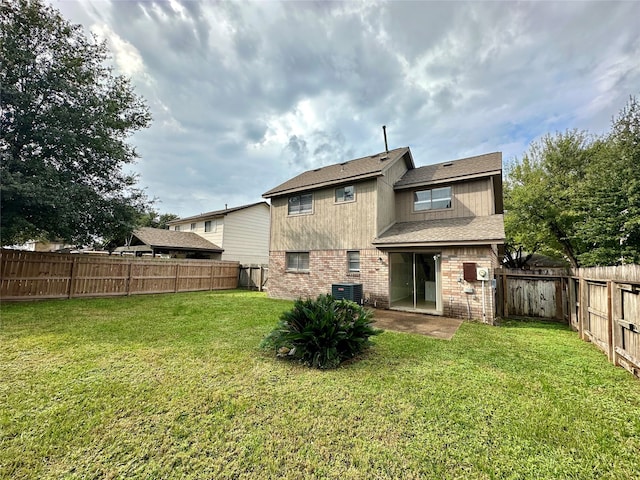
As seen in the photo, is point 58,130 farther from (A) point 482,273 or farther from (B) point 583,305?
(B) point 583,305

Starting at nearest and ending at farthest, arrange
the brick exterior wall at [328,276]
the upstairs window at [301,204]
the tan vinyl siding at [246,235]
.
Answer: the brick exterior wall at [328,276] < the upstairs window at [301,204] < the tan vinyl siding at [246,235]

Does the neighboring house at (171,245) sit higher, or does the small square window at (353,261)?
the neighboring house at (171,245)

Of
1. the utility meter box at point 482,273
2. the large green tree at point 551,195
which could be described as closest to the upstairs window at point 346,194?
the utility meter box at point 482,273

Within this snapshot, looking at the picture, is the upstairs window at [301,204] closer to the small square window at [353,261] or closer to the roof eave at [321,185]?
the roof eave at [321,185]

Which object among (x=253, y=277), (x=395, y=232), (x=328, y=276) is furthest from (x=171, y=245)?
(x=395, y=232)

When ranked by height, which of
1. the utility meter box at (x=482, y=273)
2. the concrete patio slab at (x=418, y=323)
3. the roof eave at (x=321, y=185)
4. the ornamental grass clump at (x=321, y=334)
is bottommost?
the concrete patio slab at (x=418, y=323)

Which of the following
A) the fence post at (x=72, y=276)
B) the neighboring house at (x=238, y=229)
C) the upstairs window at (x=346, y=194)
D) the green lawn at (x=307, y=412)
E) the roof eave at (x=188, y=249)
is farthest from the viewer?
the neighboring house at (x=238, y=229)

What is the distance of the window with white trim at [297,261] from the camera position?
1239 centimetres

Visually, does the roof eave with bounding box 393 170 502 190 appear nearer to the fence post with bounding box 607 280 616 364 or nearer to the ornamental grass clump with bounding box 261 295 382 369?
the fence post with bounding box 607 280 616 364

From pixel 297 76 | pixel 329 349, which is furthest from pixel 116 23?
pixel 329 349

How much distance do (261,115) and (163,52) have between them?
5108 millimetres

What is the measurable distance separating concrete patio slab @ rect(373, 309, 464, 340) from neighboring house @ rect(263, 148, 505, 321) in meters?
0.60

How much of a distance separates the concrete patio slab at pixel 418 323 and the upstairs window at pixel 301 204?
583 centimetres

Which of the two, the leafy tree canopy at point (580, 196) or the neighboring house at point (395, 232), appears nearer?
the neighboring house at point (395, 232)
